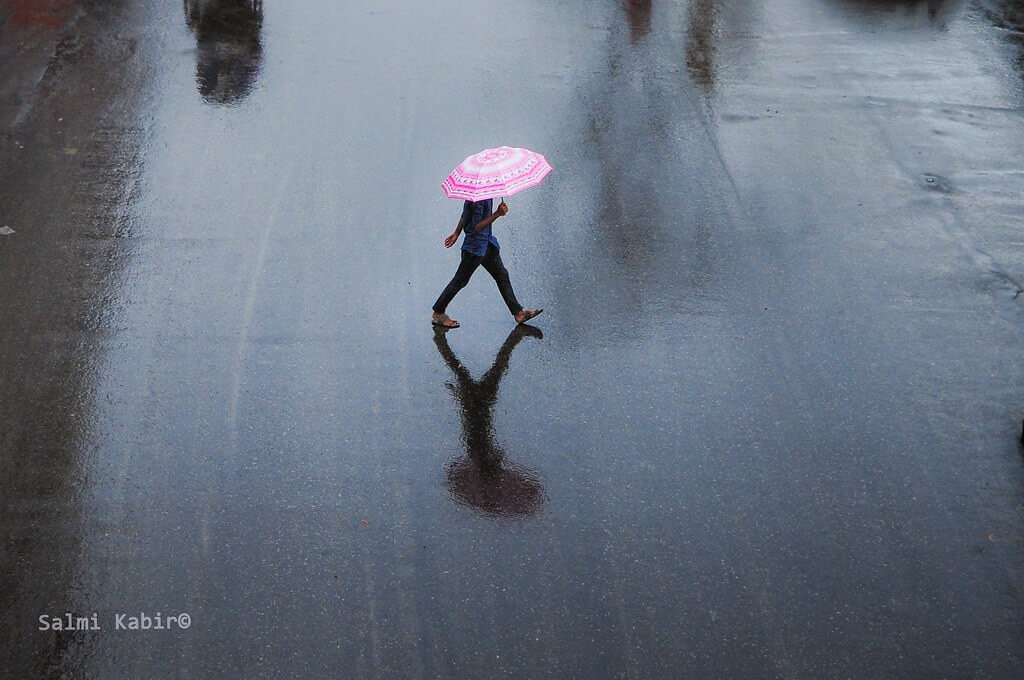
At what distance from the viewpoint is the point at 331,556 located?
7.09 metres

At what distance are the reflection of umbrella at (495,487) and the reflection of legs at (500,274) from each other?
1.85 metres

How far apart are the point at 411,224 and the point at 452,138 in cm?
202

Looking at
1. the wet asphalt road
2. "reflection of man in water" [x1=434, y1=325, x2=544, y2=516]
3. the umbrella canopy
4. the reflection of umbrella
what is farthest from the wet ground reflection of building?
the reflection of umbrella

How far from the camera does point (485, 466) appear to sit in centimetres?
791

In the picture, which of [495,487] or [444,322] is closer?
[495,487]

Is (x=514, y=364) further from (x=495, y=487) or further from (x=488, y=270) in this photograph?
(x=495, y=487)

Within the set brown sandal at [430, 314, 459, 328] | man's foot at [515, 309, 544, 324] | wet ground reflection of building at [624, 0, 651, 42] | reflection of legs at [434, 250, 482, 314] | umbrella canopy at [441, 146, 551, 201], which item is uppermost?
umbrella canopy at [441, 146, 551, 201]

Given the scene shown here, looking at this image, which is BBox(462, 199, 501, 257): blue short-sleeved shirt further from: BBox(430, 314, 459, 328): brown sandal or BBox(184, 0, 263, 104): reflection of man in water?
BBox(184, 0, 263, 104): reflection of man in water

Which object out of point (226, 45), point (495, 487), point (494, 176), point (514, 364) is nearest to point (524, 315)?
point (514, 364)

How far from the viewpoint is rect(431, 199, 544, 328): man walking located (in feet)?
29.0

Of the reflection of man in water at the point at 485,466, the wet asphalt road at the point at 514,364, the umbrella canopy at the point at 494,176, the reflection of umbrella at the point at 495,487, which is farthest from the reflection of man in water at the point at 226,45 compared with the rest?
the reflection of umbrella at the point at 495,487

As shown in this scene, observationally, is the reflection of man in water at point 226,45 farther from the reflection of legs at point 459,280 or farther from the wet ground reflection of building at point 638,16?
the wet ground reflection of building at point 638,16

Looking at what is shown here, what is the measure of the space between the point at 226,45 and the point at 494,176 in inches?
305

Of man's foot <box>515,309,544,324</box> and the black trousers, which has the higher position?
the black trousers
